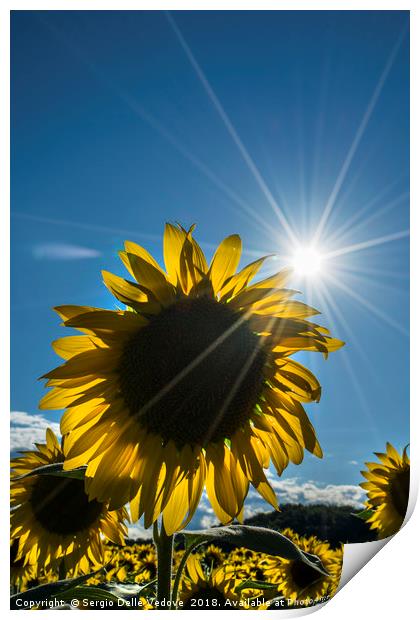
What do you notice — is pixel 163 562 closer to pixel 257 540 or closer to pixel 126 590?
pixel 257 540

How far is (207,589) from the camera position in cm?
99

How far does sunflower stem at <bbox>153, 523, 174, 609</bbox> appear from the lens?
602 millimetres

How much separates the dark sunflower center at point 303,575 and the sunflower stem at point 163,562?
61cm

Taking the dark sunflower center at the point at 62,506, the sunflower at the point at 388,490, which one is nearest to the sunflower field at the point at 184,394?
the dark sunflower center at the point at 62,506

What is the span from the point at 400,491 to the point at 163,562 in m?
0.73

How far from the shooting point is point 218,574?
102 cm

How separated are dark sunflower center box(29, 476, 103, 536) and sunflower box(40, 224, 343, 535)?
0.25 meters

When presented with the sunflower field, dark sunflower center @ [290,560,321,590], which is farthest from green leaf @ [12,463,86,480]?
dark sunflower center @ [290,560,321,590]

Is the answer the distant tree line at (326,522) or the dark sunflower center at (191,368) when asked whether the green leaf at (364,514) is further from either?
the dark sunflower center at (191,368)

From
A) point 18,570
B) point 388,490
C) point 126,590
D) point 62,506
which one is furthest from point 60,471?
point 388,490

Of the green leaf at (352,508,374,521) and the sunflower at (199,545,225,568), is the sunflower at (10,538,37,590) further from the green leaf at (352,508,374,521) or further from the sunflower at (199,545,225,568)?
the green leaf at (352,508,374,521)

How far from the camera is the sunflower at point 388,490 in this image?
1.07 metres

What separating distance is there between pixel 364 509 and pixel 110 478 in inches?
23.0
